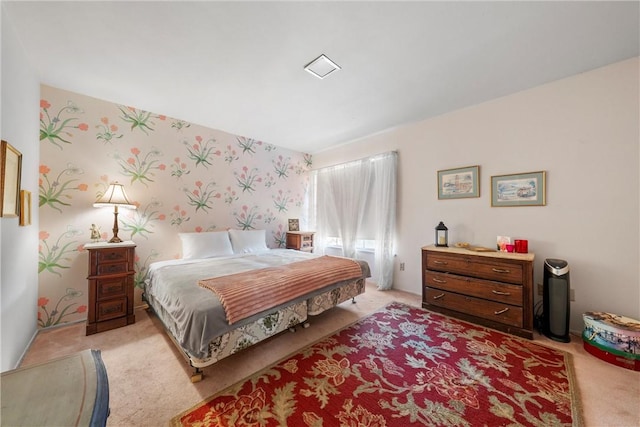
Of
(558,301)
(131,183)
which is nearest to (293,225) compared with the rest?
(131,183)

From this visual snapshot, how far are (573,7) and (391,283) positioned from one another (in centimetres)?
332

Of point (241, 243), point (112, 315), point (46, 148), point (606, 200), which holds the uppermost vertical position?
point (46, 148)

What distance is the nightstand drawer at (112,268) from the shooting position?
7.68 ft

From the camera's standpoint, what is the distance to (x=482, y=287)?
7.95 feet

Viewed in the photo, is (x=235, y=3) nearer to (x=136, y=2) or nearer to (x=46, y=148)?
(x=136, y=2)

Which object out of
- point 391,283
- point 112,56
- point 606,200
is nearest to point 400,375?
point 391,283

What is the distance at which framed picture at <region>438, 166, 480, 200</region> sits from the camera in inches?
113

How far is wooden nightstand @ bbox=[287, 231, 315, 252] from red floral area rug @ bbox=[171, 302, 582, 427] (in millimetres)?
2251

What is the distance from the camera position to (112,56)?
1.98 metres

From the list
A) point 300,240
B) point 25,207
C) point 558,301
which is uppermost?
point 25,207

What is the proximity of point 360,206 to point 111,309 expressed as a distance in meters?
3.56

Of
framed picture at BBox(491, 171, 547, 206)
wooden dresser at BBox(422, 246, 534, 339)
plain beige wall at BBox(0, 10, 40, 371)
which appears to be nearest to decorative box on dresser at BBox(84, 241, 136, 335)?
plain beige wall at BBox(0, 10, 40, 371)

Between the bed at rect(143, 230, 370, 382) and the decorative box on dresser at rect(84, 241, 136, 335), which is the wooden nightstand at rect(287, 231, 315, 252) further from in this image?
the decorative box on dresser at rect(84, 241, 136, 335)

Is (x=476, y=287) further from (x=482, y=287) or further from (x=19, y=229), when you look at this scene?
(x=19, y=229)
